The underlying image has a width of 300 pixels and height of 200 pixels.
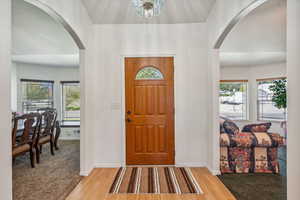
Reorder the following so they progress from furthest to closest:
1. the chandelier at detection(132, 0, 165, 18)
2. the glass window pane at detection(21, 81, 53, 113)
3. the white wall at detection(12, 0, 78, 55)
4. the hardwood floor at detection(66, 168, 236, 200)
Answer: the glass window pane at detection(21, 81, 53, 113)
the white wall at detection(12, 0, 78, 55)
the hardwood floor at detection(66, 168, 236, 200)
the chandelier at detection(132, 0, 165, 18)

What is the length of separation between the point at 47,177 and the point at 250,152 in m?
3.39

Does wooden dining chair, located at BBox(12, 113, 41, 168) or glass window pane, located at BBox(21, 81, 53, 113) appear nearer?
wooden dining chair, located at BBox(12, 113, 41, 168)

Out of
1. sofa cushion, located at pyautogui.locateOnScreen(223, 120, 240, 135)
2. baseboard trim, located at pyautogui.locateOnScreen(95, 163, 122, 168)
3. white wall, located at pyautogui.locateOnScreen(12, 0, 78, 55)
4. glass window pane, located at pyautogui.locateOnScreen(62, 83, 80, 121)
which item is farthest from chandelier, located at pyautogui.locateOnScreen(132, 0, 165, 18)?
glass window pane, located at pyautogui.locateOnScreen(62, 83, 80, 121)

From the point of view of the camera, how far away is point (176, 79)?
3.43m

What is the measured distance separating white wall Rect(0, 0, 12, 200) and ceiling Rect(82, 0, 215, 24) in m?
1.69

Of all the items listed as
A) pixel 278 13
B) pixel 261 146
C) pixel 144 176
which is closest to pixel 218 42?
pixel 278 13

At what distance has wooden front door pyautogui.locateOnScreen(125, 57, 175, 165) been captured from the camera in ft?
11.3

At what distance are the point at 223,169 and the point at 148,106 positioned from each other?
5.57 feet

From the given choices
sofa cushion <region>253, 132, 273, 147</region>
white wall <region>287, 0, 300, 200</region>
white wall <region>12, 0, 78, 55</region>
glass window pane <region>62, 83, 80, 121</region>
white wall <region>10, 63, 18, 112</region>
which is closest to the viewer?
white wall <region>287, 0, 300, 200</region>

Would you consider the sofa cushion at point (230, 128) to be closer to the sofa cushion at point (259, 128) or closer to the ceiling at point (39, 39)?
the sofa cushion at point (259, 128)

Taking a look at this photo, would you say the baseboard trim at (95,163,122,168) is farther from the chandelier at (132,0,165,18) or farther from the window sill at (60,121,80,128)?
the window sill at (60,121,80,128)

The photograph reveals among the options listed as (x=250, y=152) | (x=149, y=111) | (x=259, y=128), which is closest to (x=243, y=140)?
(x=250, y=152)

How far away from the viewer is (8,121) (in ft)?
4.53

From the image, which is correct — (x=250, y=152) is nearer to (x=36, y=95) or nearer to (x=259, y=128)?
(x=259, y=128)
